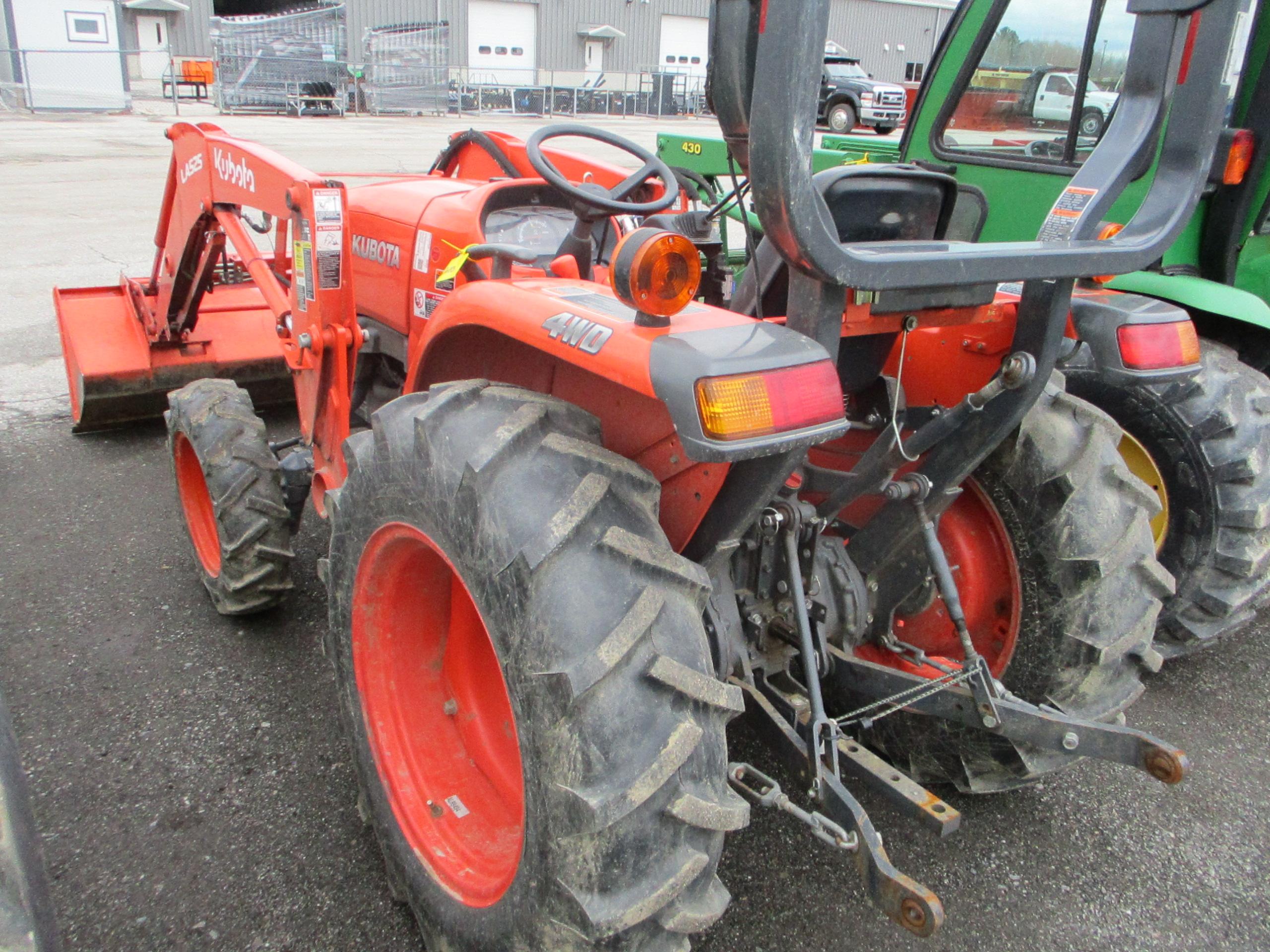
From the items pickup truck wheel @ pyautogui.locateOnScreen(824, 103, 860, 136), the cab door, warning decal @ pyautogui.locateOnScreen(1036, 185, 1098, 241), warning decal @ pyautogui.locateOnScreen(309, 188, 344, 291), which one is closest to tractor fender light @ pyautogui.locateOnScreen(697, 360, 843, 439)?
warning decal @ pyautogui.locateOnScreen(1036, 185, 1098, 241)

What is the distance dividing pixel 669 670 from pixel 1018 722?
0.89 meters

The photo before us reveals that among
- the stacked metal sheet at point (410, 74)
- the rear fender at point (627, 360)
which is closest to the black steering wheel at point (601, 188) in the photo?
the rear fender at point (627, 360)

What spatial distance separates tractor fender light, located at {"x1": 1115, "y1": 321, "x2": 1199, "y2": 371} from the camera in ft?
5.67

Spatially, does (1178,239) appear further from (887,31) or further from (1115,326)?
(1115,326)

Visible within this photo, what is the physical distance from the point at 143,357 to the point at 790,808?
378 centimetres

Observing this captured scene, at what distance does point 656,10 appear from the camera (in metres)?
30.4

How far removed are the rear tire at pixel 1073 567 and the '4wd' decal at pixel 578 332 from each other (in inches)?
40.3

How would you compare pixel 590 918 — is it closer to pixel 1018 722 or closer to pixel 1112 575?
pixel 1018 722

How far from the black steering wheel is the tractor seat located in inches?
20.6

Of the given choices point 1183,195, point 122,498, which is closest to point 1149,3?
point 1183,195

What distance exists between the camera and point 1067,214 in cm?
157

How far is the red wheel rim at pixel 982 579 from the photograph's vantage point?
2.14 m

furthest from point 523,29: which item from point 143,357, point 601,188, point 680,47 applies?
point 601,188

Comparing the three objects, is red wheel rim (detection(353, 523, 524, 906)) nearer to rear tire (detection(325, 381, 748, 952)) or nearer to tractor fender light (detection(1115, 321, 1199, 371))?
rear tire (detection(325, 381, 748, 952))
